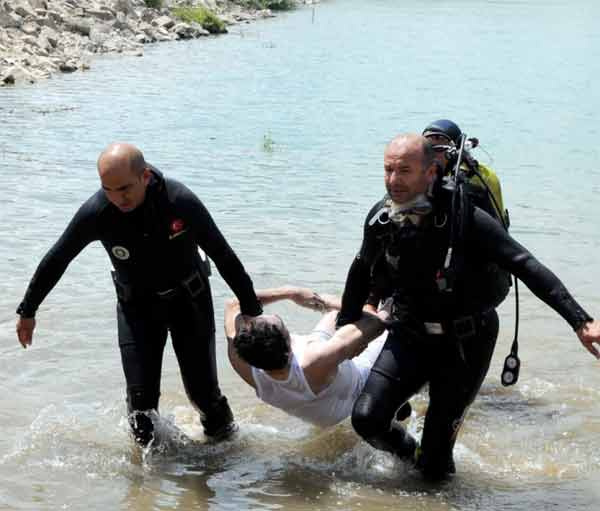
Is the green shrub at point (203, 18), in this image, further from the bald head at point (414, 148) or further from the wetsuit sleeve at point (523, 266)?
the wetsuit sleeve at point (523, 266)

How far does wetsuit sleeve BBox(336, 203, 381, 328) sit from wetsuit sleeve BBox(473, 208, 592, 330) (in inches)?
22.5

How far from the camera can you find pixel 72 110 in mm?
22359

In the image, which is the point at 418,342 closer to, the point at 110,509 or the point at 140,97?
the point at 110,509

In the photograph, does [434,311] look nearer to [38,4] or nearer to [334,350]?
[334,350]

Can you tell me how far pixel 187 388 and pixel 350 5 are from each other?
61.7 metres

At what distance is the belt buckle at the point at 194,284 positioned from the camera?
19.7 feet

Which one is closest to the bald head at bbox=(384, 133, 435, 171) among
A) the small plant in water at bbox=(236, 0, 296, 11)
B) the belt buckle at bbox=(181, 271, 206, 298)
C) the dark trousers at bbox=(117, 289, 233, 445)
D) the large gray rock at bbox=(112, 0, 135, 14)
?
the belt buckle at bbox=(181, 271, 206, 298)

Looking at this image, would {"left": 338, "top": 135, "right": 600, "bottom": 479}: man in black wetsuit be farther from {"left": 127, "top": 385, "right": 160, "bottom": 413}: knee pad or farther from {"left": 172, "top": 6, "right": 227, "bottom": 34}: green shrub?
{"left": 172, "top": 6, "right": 227, "bottom": 34}: green shrub

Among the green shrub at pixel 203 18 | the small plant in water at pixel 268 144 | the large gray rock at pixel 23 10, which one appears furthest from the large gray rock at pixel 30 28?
the small plant in water at pixel 268 144

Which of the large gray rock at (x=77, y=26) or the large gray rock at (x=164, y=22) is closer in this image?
the large gray rock at (x=77, y=26)

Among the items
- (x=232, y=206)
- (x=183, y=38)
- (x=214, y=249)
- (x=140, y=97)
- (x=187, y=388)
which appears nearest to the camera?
(x=214, y=249)

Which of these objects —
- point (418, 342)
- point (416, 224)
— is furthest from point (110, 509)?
point (416, 224)

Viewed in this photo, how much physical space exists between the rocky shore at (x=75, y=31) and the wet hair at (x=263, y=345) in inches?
839

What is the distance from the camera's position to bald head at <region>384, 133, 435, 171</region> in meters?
5.29
